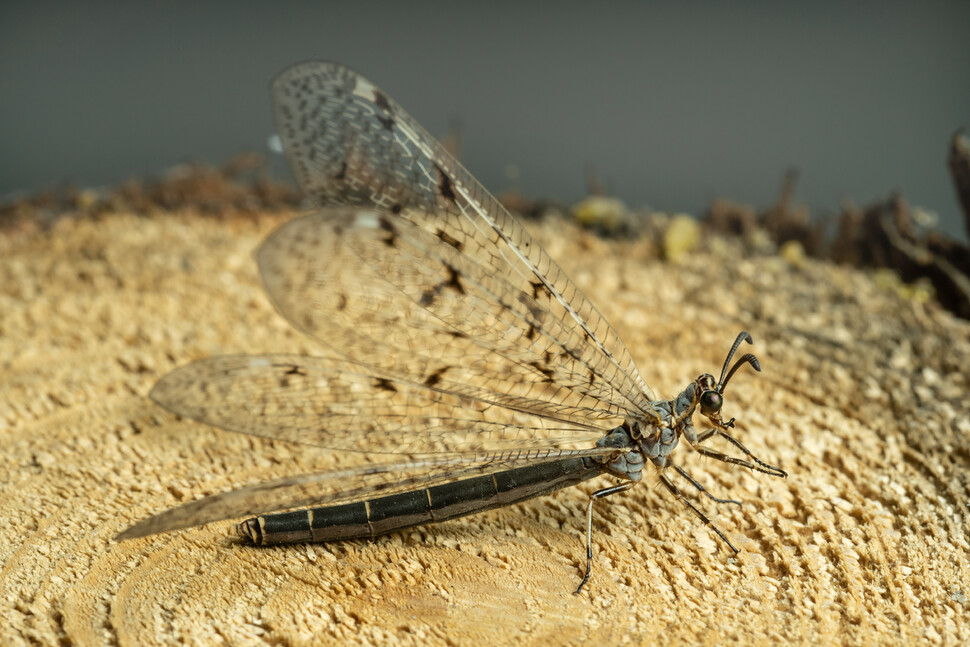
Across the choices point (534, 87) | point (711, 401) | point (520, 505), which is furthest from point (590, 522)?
point (534, 87)

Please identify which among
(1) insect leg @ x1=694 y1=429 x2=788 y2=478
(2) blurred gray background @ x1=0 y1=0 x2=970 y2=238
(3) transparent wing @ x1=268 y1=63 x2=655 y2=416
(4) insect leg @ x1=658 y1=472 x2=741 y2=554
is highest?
(2) blurred gray background @ x1=0 y1=0 x2=970 y2=238

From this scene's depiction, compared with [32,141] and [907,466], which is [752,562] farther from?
[32,141]

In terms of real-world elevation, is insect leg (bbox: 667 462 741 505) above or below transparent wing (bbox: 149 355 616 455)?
below

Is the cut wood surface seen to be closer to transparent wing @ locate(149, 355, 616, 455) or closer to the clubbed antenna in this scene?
transparent wing @ locate(149, 355, 616, 455)

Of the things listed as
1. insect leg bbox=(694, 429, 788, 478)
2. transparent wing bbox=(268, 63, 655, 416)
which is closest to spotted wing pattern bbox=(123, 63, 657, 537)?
transparent wing bbox=(268, 63, 655, 416)

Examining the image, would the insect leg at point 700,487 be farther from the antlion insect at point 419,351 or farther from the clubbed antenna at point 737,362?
the clubbed antenna at point 737,362

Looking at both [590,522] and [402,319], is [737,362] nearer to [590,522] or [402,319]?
[590,522]

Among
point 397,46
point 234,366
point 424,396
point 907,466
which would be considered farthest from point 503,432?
point 397,46
